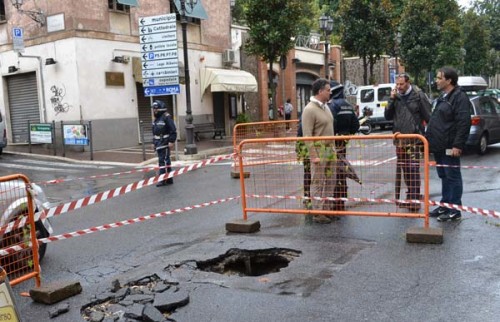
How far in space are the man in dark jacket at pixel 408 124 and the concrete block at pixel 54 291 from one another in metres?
4.01

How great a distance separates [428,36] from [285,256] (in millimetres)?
27680

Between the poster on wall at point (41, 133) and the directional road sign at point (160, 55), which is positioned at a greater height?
the directional road sign at point (160, 55)

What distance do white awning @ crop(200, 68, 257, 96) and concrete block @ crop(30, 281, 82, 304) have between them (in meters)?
18.5

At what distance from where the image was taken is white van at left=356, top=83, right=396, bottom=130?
24547 millimetres

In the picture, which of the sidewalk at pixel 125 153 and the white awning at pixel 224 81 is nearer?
the sidewalk at pixel 125 153

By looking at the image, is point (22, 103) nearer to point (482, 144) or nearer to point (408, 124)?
point (482, 144)

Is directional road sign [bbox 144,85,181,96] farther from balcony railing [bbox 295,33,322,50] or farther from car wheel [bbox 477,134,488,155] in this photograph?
balcony railing [bbox 295,33,322,50]

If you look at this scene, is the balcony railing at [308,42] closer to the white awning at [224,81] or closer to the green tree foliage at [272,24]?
the white awning at [224,81]

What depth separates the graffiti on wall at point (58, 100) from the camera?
61.4 feet

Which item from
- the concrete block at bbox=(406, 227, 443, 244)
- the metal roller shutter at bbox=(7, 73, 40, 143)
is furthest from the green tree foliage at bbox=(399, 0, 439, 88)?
the concrete block at bbox=(406, 227, 443, 244)

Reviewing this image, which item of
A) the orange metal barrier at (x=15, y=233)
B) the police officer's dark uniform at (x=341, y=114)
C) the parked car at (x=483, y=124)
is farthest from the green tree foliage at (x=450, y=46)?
the orange metal barrier at (x=15, y=233)

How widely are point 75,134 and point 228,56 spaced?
9.58m

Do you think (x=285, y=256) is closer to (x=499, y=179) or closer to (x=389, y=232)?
(x=389, y=232)

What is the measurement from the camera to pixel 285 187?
7.92 m
